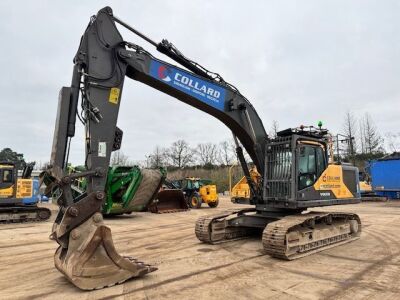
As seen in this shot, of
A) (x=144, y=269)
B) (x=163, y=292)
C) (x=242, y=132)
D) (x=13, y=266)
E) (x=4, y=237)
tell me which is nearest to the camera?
(x=163, y=292)

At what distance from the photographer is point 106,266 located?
543cm

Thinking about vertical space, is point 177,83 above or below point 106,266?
above

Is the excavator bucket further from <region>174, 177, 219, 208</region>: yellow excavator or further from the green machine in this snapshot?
the green machine

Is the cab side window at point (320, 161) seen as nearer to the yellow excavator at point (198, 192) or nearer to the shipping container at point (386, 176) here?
the yellow excavator at point (198, 192)

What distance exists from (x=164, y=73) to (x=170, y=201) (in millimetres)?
13219

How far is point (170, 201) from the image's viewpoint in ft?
64.5

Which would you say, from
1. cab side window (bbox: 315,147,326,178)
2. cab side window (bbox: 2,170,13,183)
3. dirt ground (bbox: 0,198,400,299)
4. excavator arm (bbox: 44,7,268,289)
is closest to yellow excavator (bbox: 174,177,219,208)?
cab side window (bbox: 2,170,13,183)

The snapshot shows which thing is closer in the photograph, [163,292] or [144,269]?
[163,292]

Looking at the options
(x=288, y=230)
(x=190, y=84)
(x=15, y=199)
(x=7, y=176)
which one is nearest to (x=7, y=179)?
(x=7, y=176)

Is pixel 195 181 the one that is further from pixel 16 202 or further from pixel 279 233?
pixel 279 233

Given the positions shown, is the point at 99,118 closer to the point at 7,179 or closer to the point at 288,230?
the point at 288,230

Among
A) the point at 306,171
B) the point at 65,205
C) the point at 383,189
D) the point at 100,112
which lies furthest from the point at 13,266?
the point at 383,189

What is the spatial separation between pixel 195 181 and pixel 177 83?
16.1 metres

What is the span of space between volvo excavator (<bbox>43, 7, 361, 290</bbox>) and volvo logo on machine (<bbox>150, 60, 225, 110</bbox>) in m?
0.02
